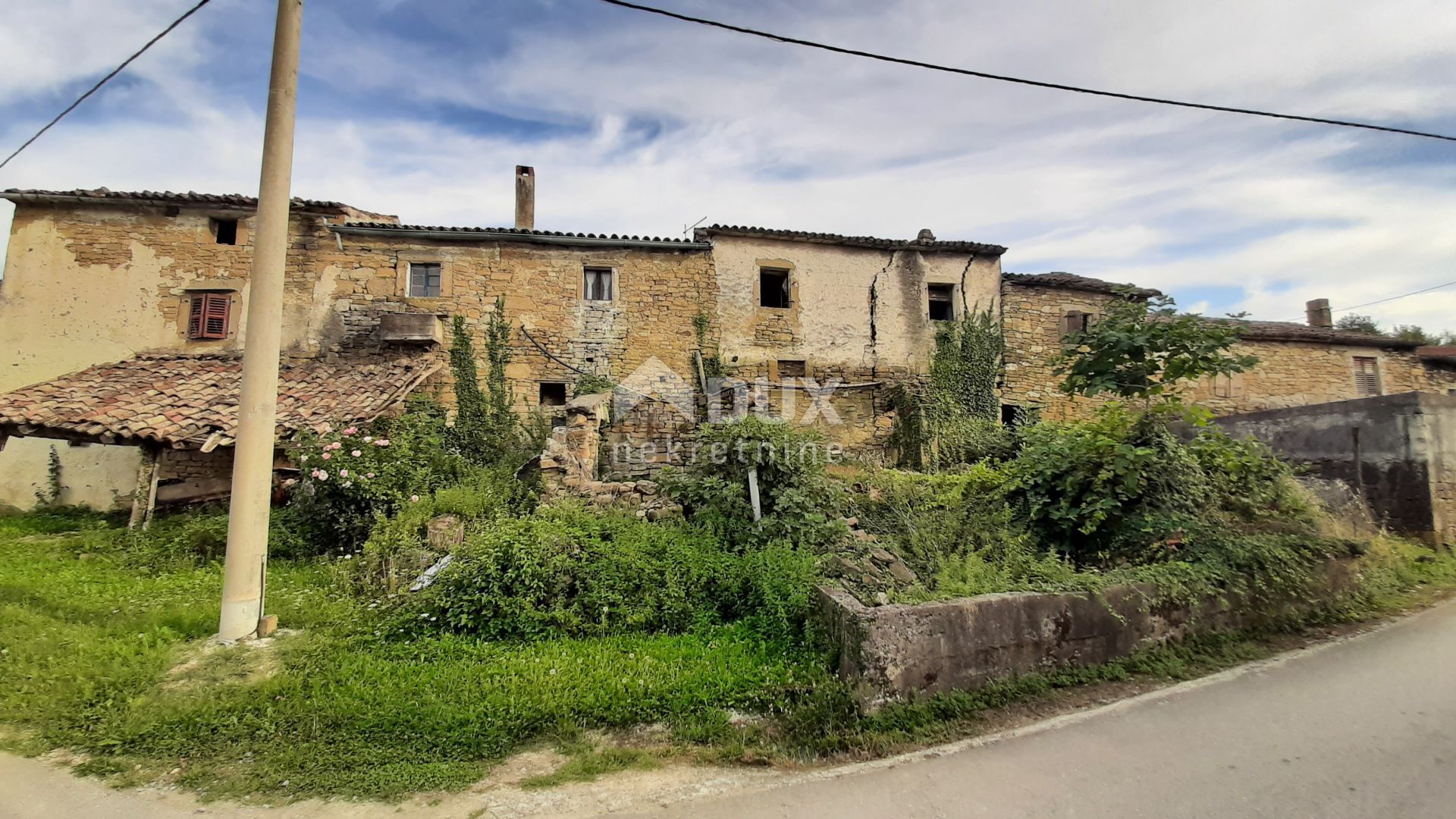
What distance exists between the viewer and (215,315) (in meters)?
11.7

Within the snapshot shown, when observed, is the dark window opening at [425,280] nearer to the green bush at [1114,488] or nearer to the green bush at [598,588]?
the green bush at [598,588]

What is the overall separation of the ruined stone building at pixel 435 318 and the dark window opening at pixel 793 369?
0.05 m

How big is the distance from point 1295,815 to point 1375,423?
7483 mm

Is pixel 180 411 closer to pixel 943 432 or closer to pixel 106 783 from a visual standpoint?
pixel 106 783

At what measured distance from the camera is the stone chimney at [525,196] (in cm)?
1363

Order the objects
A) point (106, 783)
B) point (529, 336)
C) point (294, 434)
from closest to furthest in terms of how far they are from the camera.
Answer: point (106, 783) < point (294, 434) < point (529, 336)

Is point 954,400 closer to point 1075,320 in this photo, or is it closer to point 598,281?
point 1075,320

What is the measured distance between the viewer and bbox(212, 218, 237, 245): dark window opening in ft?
39.3

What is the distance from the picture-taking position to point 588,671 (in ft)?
13.3

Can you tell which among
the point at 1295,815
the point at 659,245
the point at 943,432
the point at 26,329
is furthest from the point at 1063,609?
the point at 26,329

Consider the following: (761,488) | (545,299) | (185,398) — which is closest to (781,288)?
(545,299)

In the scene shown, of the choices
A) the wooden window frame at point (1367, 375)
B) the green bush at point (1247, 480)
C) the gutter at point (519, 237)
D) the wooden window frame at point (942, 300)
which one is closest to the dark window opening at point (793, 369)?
the gutter at point (519, 237)

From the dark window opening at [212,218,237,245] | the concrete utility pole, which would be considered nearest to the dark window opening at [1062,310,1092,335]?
the concrete utility pole

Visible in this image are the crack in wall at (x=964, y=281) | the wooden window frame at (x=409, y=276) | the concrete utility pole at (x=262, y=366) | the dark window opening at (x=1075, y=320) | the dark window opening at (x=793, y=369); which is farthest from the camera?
the dark window opening at (x=1075, y=320)
